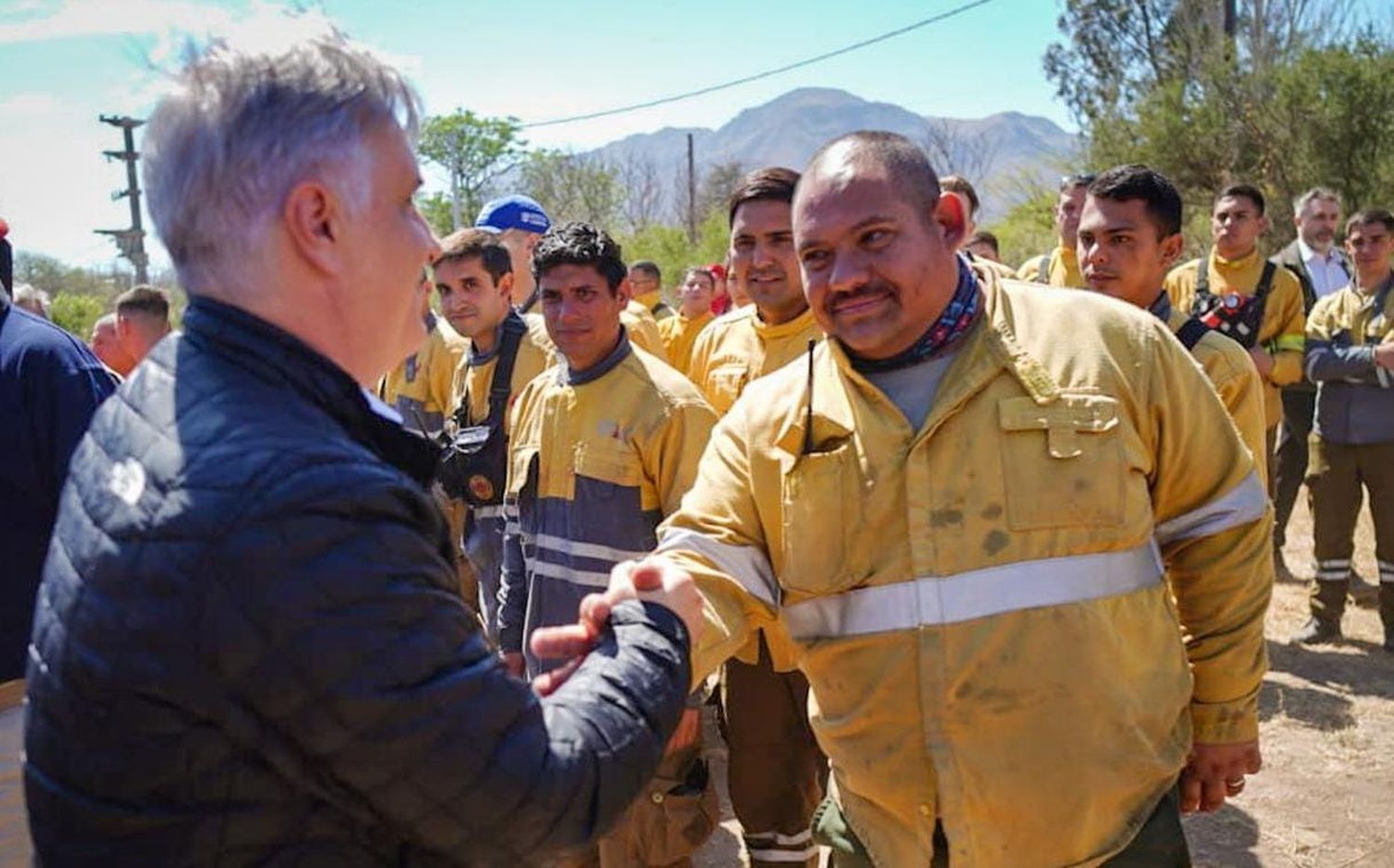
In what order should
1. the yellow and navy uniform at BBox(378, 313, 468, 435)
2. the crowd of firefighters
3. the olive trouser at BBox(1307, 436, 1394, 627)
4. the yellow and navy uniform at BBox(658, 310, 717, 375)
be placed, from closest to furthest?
1. the crowd of firefighters
2. the yellow and navy uniform at BBox(378, 313, 468, 435)
3. the olive trouser at BBox(1307, 436, 1394, 627)
4. the yellow and navy uniform at BBox(658, 310, 717, 375)

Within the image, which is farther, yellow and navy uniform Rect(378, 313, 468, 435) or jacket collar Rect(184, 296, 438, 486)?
yellow and navy uniform Rect(378, 313, 468, 435)

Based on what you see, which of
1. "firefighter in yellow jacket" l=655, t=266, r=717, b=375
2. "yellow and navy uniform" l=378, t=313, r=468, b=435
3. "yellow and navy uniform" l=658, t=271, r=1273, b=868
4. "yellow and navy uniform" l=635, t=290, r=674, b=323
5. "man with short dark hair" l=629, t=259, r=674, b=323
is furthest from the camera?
"yellow and navy uniform" l=635, t=290, r=674, b=323

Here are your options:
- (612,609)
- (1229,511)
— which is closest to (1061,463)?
(1229,511)

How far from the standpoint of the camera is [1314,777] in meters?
4.90

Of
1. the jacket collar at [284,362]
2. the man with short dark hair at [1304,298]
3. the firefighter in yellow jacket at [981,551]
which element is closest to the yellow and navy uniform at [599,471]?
the firefighter in yellow jacket at [981,551]

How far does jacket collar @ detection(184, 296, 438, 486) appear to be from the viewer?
4.09ft

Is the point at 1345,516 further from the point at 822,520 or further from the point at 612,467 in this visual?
the point at 822,520

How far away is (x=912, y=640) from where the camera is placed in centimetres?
207

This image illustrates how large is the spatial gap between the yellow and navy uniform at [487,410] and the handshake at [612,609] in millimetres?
3026

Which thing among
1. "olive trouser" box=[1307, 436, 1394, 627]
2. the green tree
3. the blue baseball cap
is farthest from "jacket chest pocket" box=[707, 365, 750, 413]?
the green tree

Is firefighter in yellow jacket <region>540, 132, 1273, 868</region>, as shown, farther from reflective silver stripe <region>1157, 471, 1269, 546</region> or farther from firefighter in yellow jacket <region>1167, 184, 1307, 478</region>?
firefighter in yellow jacket <region>1167, 184, 1307, 478</region>

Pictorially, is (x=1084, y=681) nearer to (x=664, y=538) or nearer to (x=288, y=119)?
(x=664, y=538)

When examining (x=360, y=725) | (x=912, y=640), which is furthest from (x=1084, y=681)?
(x=360, y=725)

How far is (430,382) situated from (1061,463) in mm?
4610
